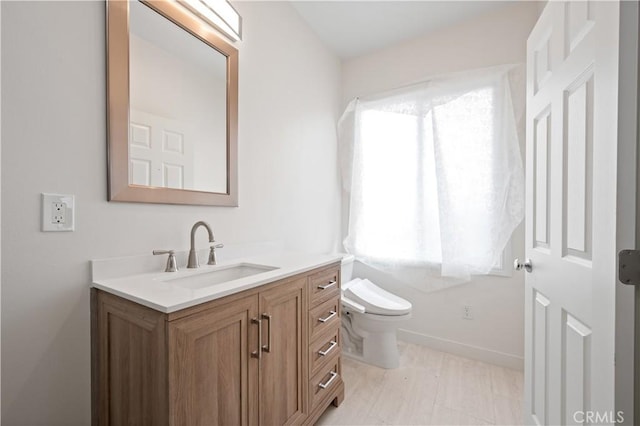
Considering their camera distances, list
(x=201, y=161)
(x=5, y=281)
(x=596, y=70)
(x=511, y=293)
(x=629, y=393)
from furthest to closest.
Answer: (x=511, y=293) < (x=201, y=161) < (x=5, y=281) < (x=596, y=70) < (x=629, y=393)

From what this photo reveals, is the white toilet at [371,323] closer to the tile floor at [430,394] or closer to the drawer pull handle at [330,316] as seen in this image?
the tile floor at [430,394]

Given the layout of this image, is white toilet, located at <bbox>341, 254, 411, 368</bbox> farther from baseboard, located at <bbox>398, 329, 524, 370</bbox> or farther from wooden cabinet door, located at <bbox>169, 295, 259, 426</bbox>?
wooden cabinet door, located at <bbox>169, 295, 259, 426</bbox>

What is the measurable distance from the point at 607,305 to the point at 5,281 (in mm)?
1660

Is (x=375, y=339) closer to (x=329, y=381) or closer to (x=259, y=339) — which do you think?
(x=329, y=381)

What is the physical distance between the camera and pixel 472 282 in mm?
2174

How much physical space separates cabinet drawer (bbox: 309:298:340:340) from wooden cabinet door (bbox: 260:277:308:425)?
2.7 inches

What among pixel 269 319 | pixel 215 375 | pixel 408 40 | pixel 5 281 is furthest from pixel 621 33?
pixel 408 40

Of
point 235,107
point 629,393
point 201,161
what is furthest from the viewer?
point 235,107

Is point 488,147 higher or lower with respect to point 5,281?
higher

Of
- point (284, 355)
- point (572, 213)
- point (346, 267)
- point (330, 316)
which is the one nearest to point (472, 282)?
point (346, 267)

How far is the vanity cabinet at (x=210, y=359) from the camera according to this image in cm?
80

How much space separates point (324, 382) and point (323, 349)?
18 centimetres

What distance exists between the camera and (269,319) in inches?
42.5

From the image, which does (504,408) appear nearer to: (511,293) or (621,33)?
(511,293)
